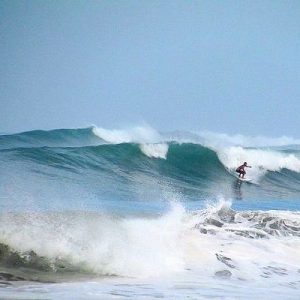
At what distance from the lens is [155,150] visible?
33.8ft

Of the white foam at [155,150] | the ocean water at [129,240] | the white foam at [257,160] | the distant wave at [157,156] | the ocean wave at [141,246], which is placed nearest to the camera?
the ocean water at [129,240]

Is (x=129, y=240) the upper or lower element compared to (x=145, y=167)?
lower

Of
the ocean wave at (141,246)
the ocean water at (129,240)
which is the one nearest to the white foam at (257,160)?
the ocean water at (129,240)

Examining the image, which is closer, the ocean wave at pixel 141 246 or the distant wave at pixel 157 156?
the ocean wave at pixel 141 246

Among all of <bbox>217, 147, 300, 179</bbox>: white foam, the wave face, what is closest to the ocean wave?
the wave face

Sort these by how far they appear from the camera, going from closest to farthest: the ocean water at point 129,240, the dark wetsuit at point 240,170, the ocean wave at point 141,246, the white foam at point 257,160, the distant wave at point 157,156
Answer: the ocean water at point 129,240 < the ocean wave at point 141,246 < the distant wave at point 157,156 < the dark wetsuit at point 240,170 < the white foam at point 257,160

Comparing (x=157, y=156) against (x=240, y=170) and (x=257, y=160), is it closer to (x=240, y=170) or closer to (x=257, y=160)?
(x=240, y=170)

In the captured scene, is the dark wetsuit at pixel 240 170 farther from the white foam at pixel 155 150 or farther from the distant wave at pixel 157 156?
the white foam at pixel 155 150

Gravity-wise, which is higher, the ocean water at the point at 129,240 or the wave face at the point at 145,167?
the wave face at the point at 145,167

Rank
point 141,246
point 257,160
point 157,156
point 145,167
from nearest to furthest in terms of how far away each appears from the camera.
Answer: point 141,246 < point 145,167 < point 157,156 < point 257,160

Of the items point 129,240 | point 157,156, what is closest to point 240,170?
point 157,156

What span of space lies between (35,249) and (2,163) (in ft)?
15.1

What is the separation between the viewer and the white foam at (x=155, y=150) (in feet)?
32.9

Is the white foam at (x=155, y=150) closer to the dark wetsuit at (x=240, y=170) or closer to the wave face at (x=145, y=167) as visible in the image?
the wave face at (x=145, y=167)
